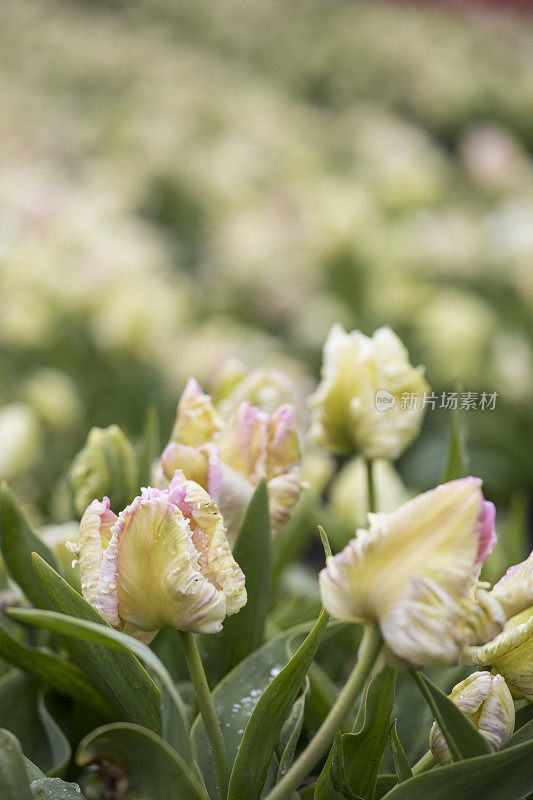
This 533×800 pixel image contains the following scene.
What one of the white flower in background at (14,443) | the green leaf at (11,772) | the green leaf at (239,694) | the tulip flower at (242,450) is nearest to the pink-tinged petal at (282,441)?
the tulip flower at (242,450)

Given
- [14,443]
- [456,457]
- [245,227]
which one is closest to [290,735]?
[456,457]

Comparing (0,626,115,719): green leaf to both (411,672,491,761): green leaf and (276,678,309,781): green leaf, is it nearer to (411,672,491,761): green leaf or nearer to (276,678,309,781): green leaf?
(276,678,309,781): green leaf

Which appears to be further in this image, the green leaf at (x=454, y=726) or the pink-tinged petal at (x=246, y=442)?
the pink-tinged petal at (x=246, y=442)

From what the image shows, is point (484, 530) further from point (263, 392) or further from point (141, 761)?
point (263, 392)

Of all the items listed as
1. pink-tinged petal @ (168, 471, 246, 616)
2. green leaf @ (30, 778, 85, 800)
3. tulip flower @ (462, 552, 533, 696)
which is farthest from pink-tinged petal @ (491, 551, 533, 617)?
green leaf @ (30, 778, 85, 800)

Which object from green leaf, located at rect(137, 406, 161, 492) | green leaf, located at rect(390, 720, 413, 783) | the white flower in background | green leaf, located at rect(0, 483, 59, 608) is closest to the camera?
green leaf, located at rect(390, 720, 413, 783)

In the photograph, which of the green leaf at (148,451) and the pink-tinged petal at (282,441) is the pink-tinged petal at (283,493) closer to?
the pink-tinged petal at (282,441)
